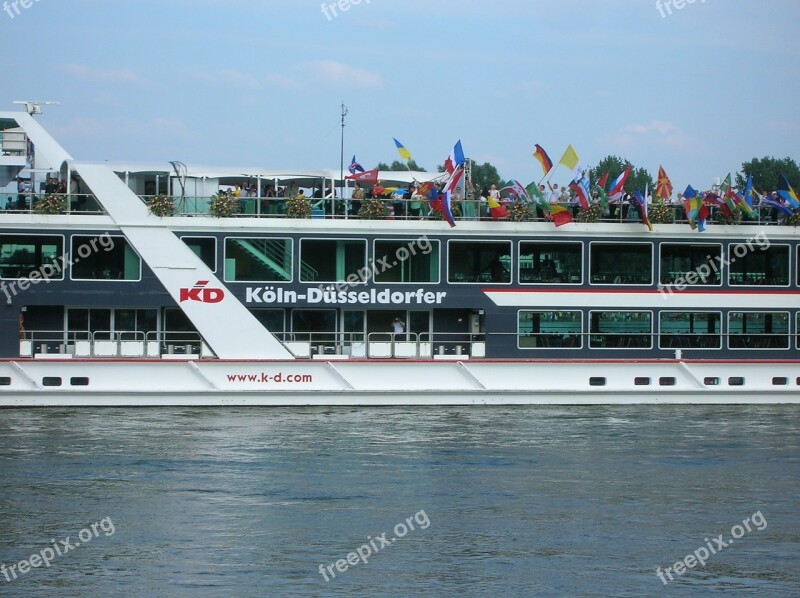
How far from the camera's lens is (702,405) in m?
28.8

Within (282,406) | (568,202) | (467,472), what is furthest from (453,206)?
(467,472)

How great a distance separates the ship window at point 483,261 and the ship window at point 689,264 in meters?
3.86

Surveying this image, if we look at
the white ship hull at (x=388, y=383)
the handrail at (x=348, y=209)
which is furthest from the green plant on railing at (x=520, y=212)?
the white ship hull at (x=388, y=383)

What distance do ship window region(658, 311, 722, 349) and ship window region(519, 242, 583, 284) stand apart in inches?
95.6

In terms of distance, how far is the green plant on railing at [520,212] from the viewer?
28.2 metres

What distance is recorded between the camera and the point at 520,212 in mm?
28234

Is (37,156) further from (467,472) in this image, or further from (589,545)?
(589,545)

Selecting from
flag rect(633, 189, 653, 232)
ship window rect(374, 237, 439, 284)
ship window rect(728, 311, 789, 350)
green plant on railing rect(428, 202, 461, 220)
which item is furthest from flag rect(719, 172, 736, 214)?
ship window rect(374, 237, 439, 284)

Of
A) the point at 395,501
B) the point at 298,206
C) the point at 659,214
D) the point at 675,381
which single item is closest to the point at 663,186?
the point at 659,214

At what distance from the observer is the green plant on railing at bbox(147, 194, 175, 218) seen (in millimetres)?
26844

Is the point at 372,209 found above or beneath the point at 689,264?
above

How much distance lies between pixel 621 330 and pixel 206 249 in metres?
10.1

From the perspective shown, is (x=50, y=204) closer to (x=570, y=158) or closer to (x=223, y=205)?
(x=223, y=205)

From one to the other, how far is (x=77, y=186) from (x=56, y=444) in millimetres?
7032
